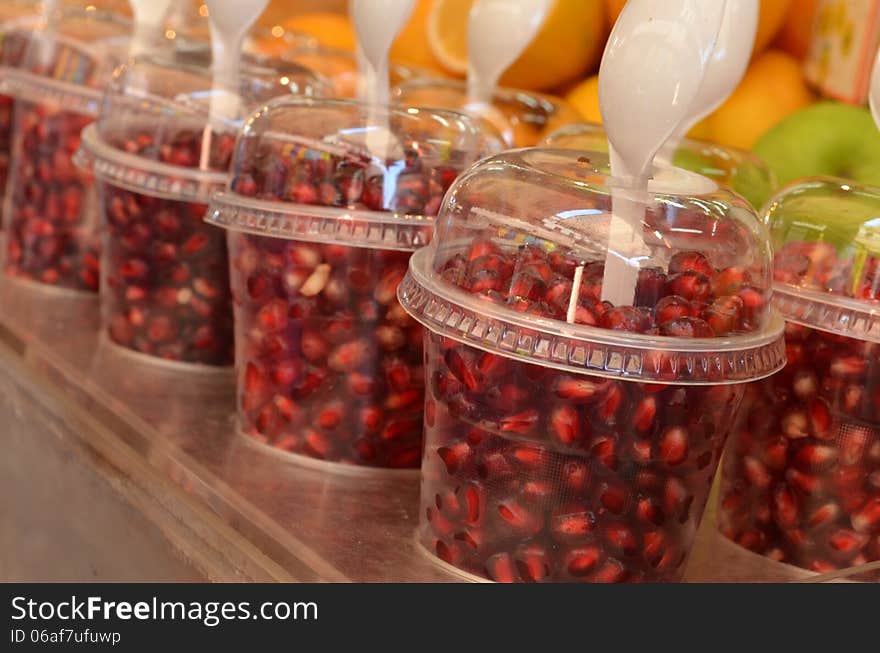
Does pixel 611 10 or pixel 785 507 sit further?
pixel 611 10

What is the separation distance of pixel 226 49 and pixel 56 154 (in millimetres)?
403

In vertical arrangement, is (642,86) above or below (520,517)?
above

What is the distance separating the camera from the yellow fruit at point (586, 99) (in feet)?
5.36

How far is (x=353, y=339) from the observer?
118cm

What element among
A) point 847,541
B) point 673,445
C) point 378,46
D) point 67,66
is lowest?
point 847,541

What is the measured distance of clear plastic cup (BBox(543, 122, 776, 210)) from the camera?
4.48 feet

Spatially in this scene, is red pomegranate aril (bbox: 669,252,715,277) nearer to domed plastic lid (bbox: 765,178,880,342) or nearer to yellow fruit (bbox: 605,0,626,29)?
domed plastic lid (bbox: 765,178,880,342)

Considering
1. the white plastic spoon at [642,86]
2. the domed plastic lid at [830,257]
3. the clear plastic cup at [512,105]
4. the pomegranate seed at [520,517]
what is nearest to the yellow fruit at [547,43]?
the clear plastic cup at [512,105]

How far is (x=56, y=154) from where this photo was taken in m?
1.64

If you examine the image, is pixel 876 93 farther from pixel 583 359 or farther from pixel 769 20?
pixel 769 20

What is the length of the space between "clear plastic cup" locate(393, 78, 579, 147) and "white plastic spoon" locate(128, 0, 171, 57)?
1.04 feet

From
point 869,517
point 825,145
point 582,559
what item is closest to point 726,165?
point 825,145
